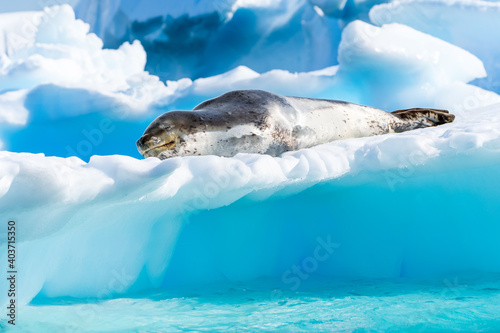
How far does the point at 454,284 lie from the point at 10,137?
1038 cm

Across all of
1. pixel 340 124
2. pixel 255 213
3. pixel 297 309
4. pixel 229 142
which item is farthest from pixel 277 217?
pixel 340 124

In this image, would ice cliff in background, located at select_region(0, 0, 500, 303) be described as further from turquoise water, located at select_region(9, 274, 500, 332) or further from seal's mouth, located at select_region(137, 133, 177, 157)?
seal's mouth, located at select_region(137, 133, 177, 157)

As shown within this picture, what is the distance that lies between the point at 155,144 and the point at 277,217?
0.99 metres

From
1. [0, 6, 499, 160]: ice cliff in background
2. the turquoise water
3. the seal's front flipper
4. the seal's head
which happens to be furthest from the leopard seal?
[0, 6, 499, 160]: ice cliff in background

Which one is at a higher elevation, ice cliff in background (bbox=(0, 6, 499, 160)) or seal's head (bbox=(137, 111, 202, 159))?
ice cliff in background (bbox=(0, 6, 499, 160))

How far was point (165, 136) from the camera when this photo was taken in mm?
2826

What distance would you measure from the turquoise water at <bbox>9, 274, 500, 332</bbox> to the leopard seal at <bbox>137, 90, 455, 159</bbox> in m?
1.20

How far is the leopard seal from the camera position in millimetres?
2857

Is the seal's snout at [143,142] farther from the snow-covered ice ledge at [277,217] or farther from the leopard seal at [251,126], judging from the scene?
the snow-covered ice ledge at [277,217]

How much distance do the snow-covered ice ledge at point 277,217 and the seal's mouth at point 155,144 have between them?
32.6 inches

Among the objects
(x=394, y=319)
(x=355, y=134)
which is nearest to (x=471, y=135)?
(x=394, y=319)

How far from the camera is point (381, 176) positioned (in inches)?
86.9

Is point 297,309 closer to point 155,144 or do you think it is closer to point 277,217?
point 277,217

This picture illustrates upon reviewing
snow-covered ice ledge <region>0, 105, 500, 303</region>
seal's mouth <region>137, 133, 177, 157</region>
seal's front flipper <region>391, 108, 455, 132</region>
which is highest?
seal's front flipper <region>391, 108, 455, 132</region>
